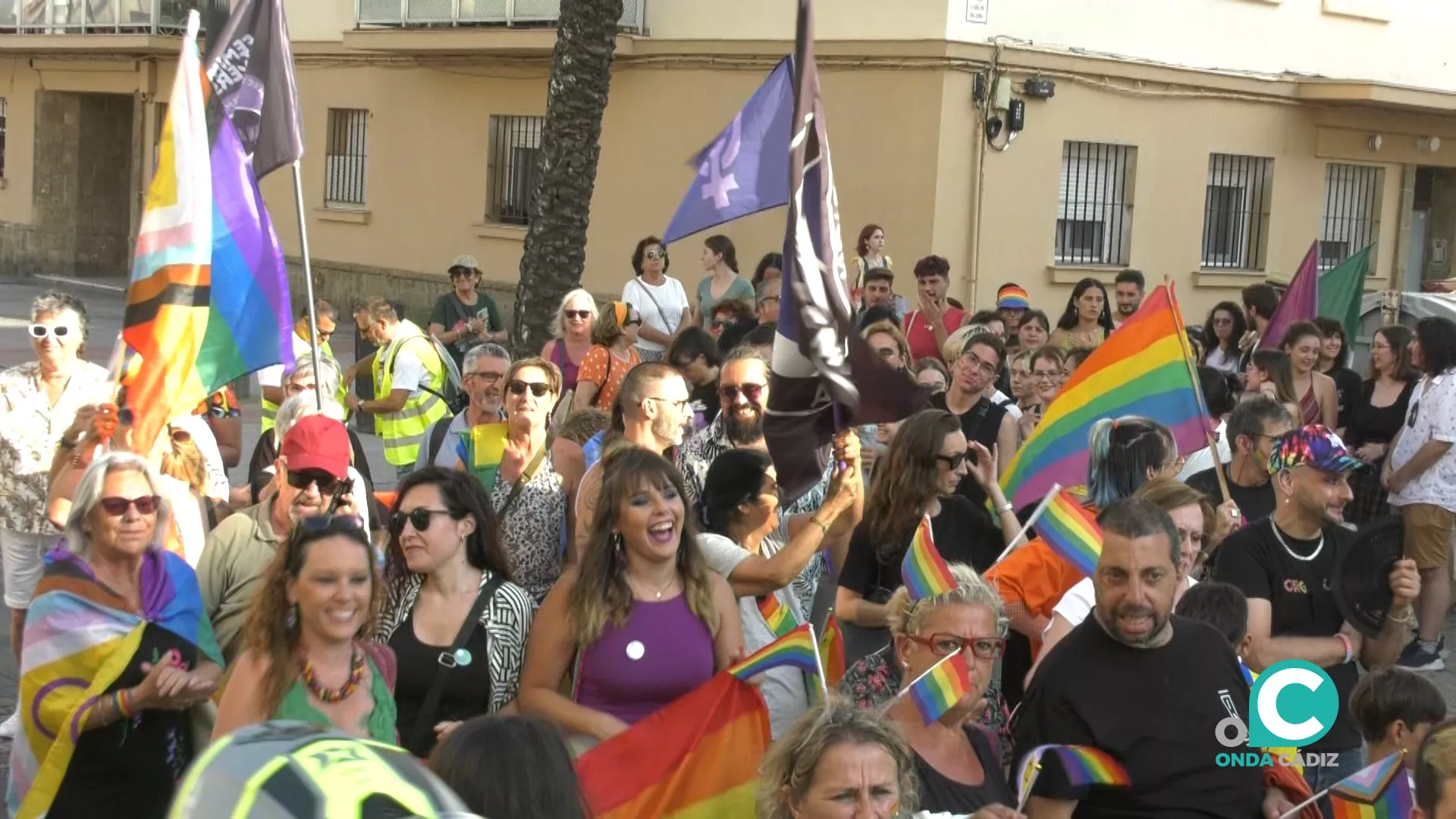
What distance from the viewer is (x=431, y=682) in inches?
183

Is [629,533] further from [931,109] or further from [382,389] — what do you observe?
[931,109]

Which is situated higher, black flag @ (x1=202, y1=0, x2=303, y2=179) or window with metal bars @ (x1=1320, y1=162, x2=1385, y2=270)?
window with metal bars @ (x1=1320, y1=162, x2=1385, y2=270)

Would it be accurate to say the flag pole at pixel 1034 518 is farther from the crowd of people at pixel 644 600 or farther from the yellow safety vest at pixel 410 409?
the yellow safety vest at pixel 410 409

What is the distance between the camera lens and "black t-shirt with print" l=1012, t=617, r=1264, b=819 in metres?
4.09

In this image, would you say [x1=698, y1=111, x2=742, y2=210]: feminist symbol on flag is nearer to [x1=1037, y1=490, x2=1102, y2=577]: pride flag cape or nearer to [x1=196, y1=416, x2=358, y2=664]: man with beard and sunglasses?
[x1=196, y1=416, x2=358, y2=664]: man with beard and sunglasses

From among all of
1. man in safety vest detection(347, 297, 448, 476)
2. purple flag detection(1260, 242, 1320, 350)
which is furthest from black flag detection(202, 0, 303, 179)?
purple flag detection(1260, 242, 1320, 350)

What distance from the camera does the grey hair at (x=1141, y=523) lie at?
4.31 m

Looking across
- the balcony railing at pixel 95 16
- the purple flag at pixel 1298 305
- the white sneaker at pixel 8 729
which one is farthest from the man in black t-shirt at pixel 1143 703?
the balcony railing at pixel 95 16

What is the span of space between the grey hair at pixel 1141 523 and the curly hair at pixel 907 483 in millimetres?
1441

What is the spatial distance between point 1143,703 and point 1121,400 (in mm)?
2999

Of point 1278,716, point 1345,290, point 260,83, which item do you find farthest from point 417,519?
point 1345,290

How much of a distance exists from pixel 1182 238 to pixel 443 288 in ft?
30.2

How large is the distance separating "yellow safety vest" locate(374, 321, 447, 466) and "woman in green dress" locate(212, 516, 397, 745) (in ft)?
18.9

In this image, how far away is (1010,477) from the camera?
23.3ft
